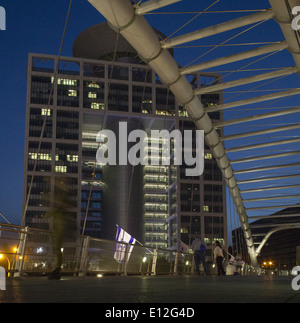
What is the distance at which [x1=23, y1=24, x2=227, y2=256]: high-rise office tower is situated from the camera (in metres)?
101

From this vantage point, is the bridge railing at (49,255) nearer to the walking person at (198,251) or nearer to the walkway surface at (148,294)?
the walking person at (198,251)

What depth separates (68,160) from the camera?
3976 inches

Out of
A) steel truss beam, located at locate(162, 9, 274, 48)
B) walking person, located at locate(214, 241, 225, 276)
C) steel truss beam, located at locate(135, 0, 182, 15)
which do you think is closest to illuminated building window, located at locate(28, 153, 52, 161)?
walking person, located at locate(214, 241, 225, 276)

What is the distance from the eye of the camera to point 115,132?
353 feet

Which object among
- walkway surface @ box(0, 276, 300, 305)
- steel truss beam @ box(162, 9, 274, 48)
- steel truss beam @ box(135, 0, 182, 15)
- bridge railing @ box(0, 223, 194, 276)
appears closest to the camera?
walkway surface @ box(0, 276, 300, 305)

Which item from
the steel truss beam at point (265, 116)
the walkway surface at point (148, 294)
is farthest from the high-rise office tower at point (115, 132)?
the walkway surface at point (148, 294)

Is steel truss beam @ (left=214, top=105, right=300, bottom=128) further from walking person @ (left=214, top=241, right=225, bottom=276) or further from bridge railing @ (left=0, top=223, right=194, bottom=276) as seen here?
bridge railing @ (left=0, top=223, right=194, bottom=276)

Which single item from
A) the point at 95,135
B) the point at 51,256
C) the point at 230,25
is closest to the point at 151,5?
the point at 230,25

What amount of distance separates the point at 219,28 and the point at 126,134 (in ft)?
299

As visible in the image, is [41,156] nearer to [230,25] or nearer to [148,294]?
[230,25]

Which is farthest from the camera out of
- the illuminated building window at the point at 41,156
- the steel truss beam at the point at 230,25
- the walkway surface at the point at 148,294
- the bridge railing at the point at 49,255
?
the illuminated building window at the point at 41,156

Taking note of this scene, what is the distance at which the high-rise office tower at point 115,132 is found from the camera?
330 feet

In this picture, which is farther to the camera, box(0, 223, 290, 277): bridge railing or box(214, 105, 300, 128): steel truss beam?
box(214, 105, 300, 128): steel truss beam
